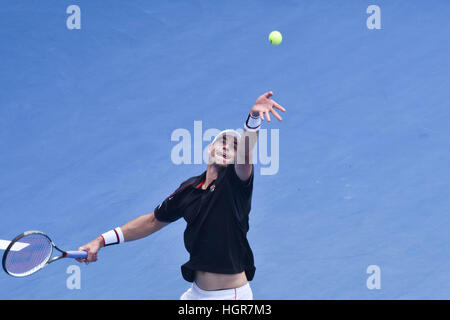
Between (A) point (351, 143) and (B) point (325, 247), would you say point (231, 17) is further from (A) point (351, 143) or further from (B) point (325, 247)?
(B) point (325, 247)

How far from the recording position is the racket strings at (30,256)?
4.53 m

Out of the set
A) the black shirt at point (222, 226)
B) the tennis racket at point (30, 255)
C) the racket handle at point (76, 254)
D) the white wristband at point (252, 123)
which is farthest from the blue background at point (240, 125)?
the white wristband at point (252, 123)

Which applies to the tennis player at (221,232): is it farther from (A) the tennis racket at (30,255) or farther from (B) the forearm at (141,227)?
(A) the tennis racket at (30,255)

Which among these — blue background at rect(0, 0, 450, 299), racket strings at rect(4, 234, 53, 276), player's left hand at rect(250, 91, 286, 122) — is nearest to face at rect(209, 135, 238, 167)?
player's left hand at rect(250, 91, 286, 122)

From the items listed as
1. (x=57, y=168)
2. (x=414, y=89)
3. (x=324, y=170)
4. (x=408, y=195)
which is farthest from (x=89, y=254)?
(x=414, y=89)

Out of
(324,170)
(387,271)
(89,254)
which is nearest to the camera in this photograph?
(89,254)

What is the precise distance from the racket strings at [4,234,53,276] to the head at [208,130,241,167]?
1.21m

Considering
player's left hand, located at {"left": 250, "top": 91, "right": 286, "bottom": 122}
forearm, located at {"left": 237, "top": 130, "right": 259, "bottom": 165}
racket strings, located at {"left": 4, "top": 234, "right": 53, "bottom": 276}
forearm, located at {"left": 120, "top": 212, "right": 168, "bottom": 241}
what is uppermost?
player's left hand, located at {"left": 250, "top": 91, "right": 286, "bottom": 122}

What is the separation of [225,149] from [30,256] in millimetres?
1439

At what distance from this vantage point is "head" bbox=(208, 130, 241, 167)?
4.73m

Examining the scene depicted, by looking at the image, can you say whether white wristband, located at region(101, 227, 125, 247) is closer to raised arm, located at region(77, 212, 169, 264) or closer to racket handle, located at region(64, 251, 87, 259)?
raised arm, located at region(77, 212, 169, 264)

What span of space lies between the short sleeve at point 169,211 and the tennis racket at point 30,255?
58 centimetres

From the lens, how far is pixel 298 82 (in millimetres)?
7172

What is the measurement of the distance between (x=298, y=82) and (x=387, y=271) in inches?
80.7
